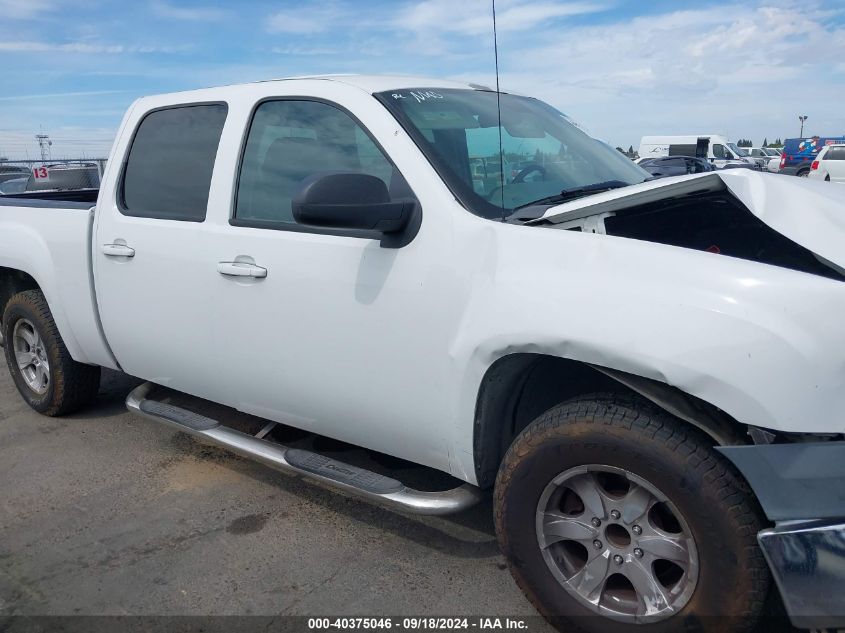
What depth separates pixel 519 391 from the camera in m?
2.72

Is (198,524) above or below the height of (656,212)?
below

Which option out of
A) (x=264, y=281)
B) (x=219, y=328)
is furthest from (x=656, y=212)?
(x=219, y=328)

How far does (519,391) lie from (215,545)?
1606 mm

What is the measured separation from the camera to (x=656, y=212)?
2852mm

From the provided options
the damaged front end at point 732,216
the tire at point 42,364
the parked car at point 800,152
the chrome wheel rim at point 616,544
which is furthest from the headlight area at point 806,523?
the parked car at point 800,152

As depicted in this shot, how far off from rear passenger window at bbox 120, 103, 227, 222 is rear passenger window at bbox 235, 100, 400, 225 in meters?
0.26

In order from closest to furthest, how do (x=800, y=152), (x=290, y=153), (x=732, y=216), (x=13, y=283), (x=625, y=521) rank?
1. (x=625, y=521)
2. (x=732, y=216)
3. (x=290, y=153)
4. (x=13, y=283)
5. (x=800, y=152)

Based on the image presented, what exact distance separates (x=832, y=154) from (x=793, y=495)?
26221 millimetres

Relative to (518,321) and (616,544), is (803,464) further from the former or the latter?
(518,321)

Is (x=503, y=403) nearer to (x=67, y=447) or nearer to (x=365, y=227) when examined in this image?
(x=365, y=227)

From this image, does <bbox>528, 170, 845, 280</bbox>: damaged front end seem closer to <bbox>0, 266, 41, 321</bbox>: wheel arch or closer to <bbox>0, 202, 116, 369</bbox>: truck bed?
<bbox>0, 202, 116, 369</bbox>: truck bed

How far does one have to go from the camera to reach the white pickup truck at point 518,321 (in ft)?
6.74

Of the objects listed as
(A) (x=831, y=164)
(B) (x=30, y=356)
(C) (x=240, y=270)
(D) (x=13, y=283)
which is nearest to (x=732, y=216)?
(C) (x=240, y=270)

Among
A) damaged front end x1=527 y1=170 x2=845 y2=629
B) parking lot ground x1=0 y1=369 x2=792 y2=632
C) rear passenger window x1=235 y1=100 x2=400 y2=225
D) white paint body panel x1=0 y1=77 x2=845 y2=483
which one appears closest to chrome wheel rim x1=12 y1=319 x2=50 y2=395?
parking lot ground x1=0 y1=369 x2=792 y2=632
